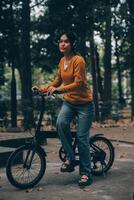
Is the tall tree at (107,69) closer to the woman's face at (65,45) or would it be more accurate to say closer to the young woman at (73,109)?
the young woman at (73,109)

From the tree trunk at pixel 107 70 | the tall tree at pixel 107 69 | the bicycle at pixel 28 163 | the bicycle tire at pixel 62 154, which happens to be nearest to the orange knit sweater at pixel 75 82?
the bicycle at pixel 28 163

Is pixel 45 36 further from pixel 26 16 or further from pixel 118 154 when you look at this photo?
pixel 118 154

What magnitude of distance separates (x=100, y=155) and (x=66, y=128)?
40.0 inches

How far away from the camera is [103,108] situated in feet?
78.6

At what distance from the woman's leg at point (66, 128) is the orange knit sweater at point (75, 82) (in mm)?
152

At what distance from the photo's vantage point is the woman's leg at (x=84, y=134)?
7032mm

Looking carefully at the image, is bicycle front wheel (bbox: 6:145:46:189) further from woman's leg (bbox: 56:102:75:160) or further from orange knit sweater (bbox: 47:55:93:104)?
orange knit sweater (bbox: 47:55:93:104)

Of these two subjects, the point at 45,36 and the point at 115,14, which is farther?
the point at 45,36

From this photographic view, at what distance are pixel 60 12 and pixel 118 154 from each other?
13.7 metres

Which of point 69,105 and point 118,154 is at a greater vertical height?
point 69,105

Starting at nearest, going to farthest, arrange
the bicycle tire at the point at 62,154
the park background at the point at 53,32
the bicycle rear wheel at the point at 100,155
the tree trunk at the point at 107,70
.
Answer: the bicycle tire at the point at 62,154 < the bicycle rear wheel at the point at 100,155 < the park background at the point at 53,32 < the tree trunk at the point at 107,70

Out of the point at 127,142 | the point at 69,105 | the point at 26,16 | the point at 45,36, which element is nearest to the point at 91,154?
the point at 69,105

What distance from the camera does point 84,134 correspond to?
7.04m

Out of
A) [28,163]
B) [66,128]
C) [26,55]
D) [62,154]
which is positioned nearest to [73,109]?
[66,128]
